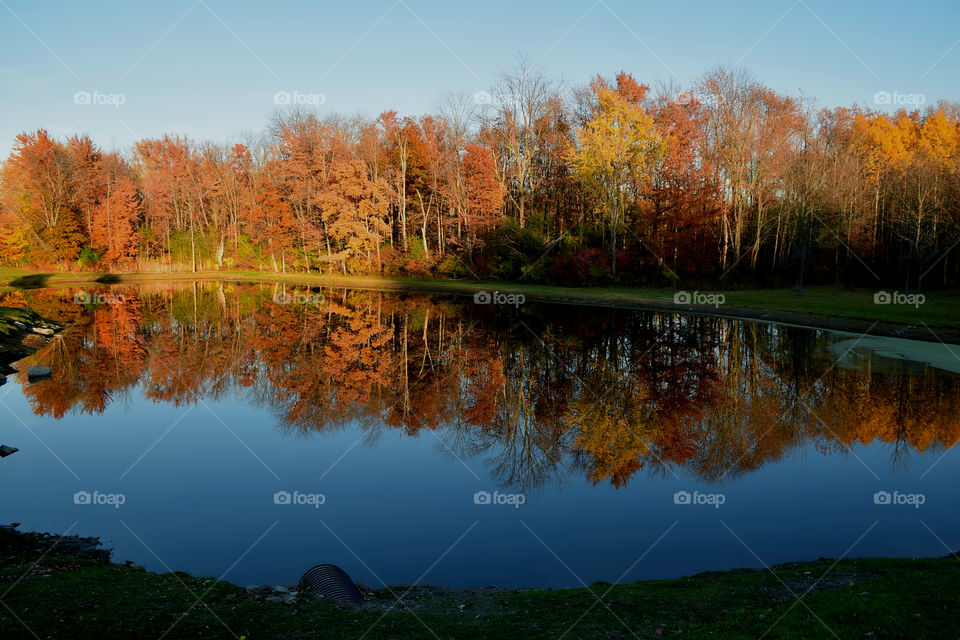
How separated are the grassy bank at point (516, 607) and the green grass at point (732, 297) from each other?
22.6 metres

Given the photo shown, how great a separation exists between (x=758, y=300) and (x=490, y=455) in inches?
1103

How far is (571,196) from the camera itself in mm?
54219

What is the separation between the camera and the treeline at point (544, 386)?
13320 millimetres

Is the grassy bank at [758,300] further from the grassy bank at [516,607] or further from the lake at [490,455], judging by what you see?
Answer: the grassy bank at [516,607]

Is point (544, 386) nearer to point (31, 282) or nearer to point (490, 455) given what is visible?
point (490, 455)

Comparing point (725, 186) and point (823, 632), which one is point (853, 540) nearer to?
point (823, 632)

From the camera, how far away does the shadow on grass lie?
174 ft

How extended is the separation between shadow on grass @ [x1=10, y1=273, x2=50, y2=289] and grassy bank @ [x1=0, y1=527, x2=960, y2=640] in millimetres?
57105

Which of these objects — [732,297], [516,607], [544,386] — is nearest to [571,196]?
[732,297]

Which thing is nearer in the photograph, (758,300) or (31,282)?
(758,300)

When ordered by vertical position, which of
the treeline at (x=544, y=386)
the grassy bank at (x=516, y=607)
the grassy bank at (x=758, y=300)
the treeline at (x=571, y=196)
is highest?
the treeline at (x=571, y=196)

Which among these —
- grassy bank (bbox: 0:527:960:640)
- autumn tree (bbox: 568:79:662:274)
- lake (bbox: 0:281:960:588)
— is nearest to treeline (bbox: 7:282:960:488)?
lake (bbox: 0:281:960:588)

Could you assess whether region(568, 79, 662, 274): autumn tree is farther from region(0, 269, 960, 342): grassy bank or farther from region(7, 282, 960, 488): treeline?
region(7, 282, 960, 488): treeline

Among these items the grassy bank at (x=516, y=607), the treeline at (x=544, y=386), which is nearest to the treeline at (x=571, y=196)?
the treeline at (x=544, y=386)
